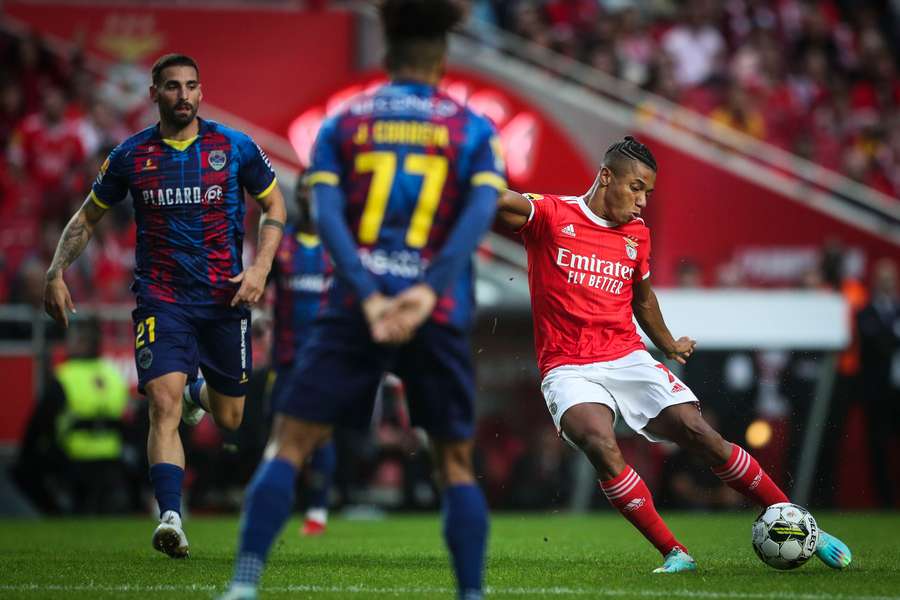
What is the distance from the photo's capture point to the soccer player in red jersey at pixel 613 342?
687 centimetres

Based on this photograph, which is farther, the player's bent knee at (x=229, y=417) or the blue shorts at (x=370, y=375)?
the player's bent knee at (x=229, y=417)

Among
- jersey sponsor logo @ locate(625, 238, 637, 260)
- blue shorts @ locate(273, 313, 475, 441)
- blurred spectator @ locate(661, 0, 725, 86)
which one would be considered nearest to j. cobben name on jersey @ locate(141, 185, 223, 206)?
jersey sponsor logo @ locate(625, 238, 637, 260)

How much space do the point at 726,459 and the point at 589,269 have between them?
1.19m

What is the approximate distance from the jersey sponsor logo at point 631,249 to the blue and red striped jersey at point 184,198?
6.49ft

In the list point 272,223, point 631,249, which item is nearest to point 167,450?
point 272,223

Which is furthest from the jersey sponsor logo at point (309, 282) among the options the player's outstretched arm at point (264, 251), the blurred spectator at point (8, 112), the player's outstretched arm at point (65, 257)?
the blurred spectator at point (8, 112)

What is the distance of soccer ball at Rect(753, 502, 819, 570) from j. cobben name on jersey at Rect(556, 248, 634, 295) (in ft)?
4.64

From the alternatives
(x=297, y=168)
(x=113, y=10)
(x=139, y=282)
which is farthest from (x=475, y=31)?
(x=139, y=282)

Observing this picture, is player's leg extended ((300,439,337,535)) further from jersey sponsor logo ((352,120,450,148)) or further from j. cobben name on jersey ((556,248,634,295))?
jersey sponsor logo ((352,120,450,148))

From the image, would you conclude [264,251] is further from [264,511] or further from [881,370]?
[881,370]

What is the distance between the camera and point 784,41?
2164 cm

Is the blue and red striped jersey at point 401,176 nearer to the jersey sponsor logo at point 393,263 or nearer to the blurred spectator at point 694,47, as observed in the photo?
the jersey sponsor logo at point 393,263

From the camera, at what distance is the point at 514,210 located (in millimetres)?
7102

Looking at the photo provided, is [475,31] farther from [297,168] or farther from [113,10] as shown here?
[113,10]
